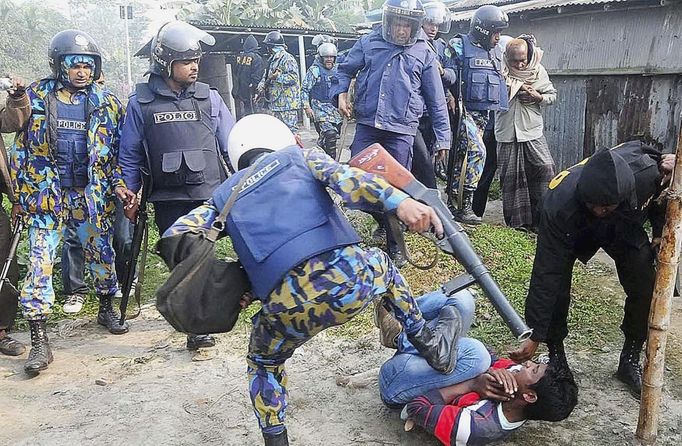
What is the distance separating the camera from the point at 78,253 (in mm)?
5168

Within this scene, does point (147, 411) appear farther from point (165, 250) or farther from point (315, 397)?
point (165, 250)

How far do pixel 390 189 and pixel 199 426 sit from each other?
1823 mm

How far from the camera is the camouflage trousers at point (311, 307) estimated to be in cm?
254

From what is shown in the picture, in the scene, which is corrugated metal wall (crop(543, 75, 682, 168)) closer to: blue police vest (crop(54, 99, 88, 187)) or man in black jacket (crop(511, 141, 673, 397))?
man in black jacket (crop(511, 141, 673, 397))

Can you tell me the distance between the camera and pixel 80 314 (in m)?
5.05

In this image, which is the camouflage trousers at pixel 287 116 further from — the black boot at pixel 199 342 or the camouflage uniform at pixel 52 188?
the black boot at pixel 199 342

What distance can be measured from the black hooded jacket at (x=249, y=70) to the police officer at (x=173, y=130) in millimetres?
8096

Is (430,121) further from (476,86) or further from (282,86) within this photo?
(282,86)

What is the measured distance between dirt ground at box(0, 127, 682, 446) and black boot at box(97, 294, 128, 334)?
6.2 inches

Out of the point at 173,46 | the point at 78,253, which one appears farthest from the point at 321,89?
the point at 173,46

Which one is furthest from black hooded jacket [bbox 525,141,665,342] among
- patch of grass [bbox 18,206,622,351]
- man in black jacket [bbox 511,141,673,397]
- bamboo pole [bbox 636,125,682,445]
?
patch of grass [bbox 18,206,622,351]

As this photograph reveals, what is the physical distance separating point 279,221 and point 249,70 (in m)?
10.6

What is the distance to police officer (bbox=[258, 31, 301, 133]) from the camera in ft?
35.8

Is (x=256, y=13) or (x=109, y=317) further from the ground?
(x=256, y=13)
